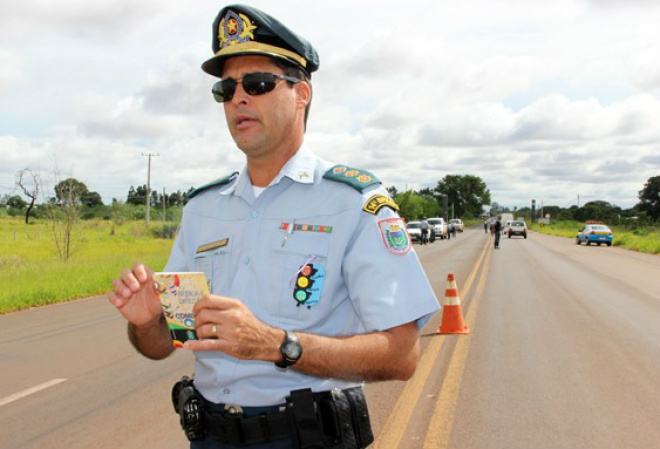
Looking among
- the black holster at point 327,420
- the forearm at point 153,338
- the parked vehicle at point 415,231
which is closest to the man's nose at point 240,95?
the forearm at point 153,338

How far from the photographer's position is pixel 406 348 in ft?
6.38

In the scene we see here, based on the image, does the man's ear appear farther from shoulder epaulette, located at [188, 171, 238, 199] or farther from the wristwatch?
the wristwatch

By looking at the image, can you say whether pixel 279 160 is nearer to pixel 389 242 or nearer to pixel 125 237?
pixel 389 242

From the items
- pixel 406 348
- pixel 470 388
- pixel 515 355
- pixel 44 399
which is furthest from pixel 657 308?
pixel 406 348

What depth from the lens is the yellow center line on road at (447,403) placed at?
4.91 meters

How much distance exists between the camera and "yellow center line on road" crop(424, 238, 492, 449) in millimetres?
4910

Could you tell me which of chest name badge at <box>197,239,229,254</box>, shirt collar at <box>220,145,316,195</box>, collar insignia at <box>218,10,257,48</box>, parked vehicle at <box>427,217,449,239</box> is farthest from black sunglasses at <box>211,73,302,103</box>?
parked vehicle at <box>427,217,449,239</box>

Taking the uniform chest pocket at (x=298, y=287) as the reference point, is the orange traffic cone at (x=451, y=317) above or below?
below

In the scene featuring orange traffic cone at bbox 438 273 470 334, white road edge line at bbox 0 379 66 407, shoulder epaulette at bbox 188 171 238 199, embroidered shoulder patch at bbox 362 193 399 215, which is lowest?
white road edge line at bbox 0 379 66 407

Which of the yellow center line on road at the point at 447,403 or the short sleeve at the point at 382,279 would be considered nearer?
the short sleeve at the point at 382,279

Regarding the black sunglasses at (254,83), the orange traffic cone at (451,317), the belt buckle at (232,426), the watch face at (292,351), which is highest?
the black sunglasses at (254,83)

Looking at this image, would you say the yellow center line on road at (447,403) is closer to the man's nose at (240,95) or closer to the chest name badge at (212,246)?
the chest name badge at (212,246)

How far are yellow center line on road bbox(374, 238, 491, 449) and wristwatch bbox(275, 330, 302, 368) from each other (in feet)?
10.6

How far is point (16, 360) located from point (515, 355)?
584 centimetres
